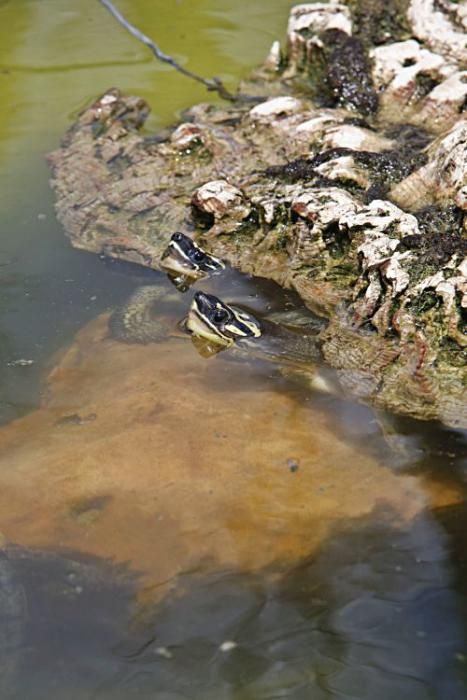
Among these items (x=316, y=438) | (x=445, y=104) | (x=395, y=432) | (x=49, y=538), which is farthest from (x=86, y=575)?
(x=445, y=104)

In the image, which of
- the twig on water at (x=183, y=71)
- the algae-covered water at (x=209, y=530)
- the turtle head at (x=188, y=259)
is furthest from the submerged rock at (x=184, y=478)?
the twig on water at (x=183, y=71)

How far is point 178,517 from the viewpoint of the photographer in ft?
10.8

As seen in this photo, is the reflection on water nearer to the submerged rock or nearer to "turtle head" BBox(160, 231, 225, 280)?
the submerged rock

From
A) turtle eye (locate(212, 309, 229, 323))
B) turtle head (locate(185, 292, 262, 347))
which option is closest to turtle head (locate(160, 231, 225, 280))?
turtle head (locate(185, 292, 262, 347))

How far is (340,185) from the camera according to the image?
15.7ft

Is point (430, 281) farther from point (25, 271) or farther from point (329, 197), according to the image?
point (25, 271)

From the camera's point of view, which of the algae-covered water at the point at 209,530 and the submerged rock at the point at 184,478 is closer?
the algae-covered water at the point at 209,530

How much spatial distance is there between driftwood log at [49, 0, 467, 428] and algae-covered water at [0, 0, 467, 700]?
0.92 ft

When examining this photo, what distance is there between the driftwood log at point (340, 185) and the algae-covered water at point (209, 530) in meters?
0.28

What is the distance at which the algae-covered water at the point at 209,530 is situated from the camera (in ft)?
9.17

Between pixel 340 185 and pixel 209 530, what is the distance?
2.26 metres

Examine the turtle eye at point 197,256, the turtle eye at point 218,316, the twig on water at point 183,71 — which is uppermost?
the twig on water at point 183,71

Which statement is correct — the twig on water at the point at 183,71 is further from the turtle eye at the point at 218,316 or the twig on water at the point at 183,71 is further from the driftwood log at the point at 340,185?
the turtle eye at the point at 218,316

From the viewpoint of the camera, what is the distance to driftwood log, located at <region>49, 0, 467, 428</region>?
394 centimetres
